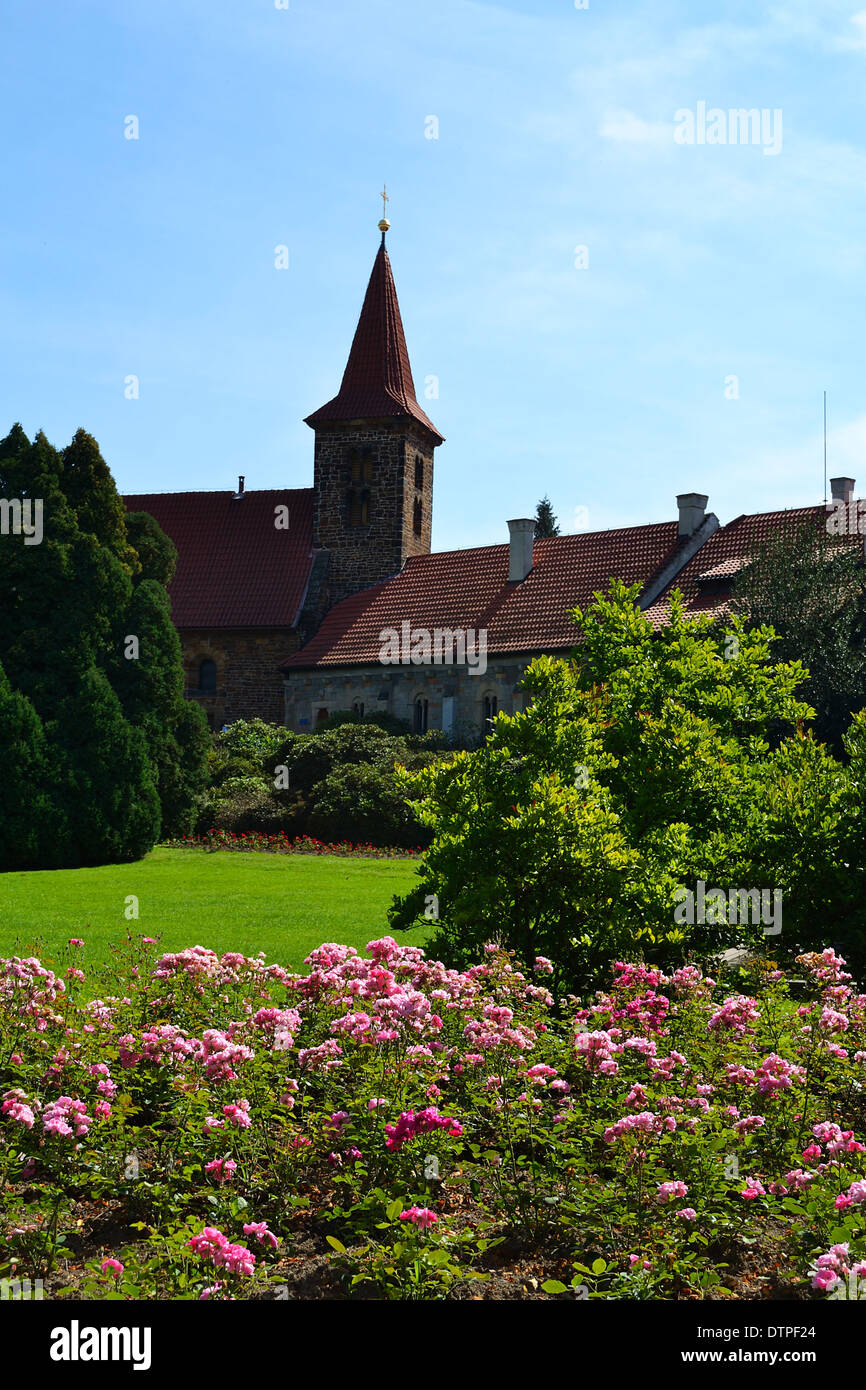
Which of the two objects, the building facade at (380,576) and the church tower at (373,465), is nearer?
the building facade at (380,576)

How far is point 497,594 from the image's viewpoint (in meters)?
36.6

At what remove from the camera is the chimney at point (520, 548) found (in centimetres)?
3706

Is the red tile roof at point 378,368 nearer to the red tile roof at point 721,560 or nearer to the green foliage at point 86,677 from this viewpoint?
the red tile roof at point 721,560

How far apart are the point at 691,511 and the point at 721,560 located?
245 cm

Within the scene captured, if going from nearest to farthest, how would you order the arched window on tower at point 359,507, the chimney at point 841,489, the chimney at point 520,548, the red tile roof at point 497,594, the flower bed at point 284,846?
the flower bed at point 284,846, the chimney at point 841,489, the red tile roof at point 497,594, the chimney at point 520,548, the arched window on tower at point 359,507

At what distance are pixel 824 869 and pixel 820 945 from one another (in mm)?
618

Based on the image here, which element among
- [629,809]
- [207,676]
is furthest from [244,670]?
[629,809]

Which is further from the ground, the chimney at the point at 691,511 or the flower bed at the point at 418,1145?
the chimney at the point at 691,511

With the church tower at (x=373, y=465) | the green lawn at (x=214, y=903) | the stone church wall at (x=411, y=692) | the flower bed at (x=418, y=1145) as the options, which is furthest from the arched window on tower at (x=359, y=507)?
the flower bed at (x=418, y=1145)

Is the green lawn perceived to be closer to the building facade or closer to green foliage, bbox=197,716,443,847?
green foliage, bbox=197,716,443,847

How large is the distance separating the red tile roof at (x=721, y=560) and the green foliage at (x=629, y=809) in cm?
1861

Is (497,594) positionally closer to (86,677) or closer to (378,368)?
(378,368)

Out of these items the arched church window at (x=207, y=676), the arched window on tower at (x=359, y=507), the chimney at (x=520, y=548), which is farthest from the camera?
the arched church window at (x=207, y=676)
